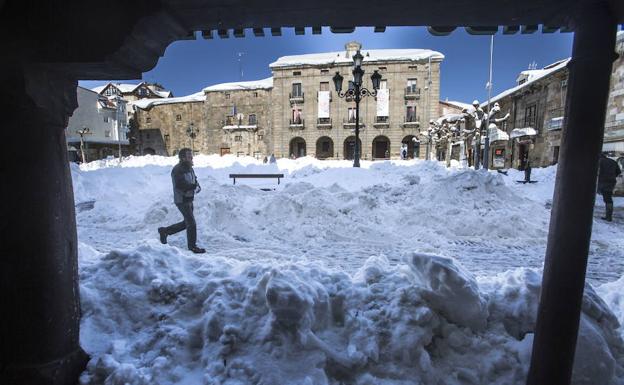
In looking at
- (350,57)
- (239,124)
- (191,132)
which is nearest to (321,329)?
(350,57)

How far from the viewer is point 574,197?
183 centimetres

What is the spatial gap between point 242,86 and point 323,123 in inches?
482

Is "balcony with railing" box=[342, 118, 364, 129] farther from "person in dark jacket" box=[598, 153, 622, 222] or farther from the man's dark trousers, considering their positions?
the man's dark trousers

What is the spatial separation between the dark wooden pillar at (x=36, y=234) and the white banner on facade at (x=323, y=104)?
3761cm

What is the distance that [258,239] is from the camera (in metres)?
6.70

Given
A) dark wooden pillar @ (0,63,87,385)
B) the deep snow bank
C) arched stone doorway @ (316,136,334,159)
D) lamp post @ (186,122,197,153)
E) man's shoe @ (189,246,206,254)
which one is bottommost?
man's shoe @ (189,246,206,254)

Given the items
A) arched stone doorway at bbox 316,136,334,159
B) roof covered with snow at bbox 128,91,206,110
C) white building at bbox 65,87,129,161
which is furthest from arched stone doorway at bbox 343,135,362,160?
white building at bbox 65,87,129,161

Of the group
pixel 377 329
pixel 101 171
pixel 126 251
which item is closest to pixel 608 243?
pixel 377 329

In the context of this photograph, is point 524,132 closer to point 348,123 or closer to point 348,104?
point 348,123

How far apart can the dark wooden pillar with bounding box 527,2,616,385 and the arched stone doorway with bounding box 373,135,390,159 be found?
3872 cm

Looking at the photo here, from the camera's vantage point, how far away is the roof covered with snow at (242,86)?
4134cm

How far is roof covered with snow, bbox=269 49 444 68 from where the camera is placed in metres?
36.7

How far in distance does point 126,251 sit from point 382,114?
37536mm

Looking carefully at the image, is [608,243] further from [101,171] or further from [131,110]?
[131,110]
